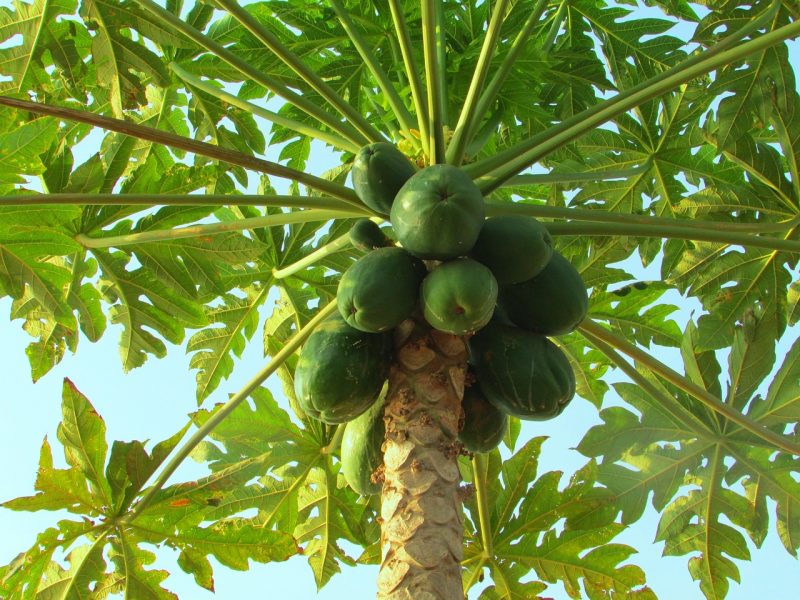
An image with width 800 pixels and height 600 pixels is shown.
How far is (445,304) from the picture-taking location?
215 cm

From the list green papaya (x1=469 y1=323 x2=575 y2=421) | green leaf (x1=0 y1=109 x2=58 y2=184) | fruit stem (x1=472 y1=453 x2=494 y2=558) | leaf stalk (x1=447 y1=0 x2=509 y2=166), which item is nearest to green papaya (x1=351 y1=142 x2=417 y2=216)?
leaf stalk (x1=447 y1=0 x2=509 y2=166)

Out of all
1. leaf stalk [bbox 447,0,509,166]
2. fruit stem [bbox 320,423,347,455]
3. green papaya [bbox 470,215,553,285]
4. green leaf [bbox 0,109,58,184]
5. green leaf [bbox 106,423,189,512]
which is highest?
green leaf [bbox 0,109,58,184]

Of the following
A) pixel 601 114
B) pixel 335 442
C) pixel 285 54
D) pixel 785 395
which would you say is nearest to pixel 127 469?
pixel 335 442

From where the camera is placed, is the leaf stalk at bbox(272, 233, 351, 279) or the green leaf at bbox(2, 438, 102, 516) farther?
the leaf stalk at bbox(272, 233, 351, 279)

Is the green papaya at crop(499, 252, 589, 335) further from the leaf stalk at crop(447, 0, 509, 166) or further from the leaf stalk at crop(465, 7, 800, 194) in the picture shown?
the leaf stalk at crop(447, 0, 509, 166)

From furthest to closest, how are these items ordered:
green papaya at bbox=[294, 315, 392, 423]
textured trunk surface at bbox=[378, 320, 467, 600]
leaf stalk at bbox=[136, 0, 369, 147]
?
leaf stalk at bbox=[136, 0, 369, 147] < green papaya at bbox=[294, 315, 392, 423] < textured trunk surface at bbox=[378, 320, 467, 600]

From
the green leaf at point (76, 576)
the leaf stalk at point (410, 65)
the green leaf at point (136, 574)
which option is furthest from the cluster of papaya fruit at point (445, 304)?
the green leaf at point (76, 576)

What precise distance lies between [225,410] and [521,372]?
1135mm

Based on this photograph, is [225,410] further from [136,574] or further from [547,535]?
[547,535]

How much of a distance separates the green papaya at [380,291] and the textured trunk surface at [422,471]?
15 centimetres

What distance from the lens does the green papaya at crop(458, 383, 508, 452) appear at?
2.61 metres

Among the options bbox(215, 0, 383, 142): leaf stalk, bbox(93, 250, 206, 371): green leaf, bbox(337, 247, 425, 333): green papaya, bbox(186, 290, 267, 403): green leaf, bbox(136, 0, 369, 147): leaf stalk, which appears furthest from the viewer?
bbox(186, 290, 267, 403): green leaf

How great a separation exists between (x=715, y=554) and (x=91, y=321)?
298 cm

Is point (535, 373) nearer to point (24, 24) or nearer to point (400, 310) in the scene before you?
point (400, 310)
